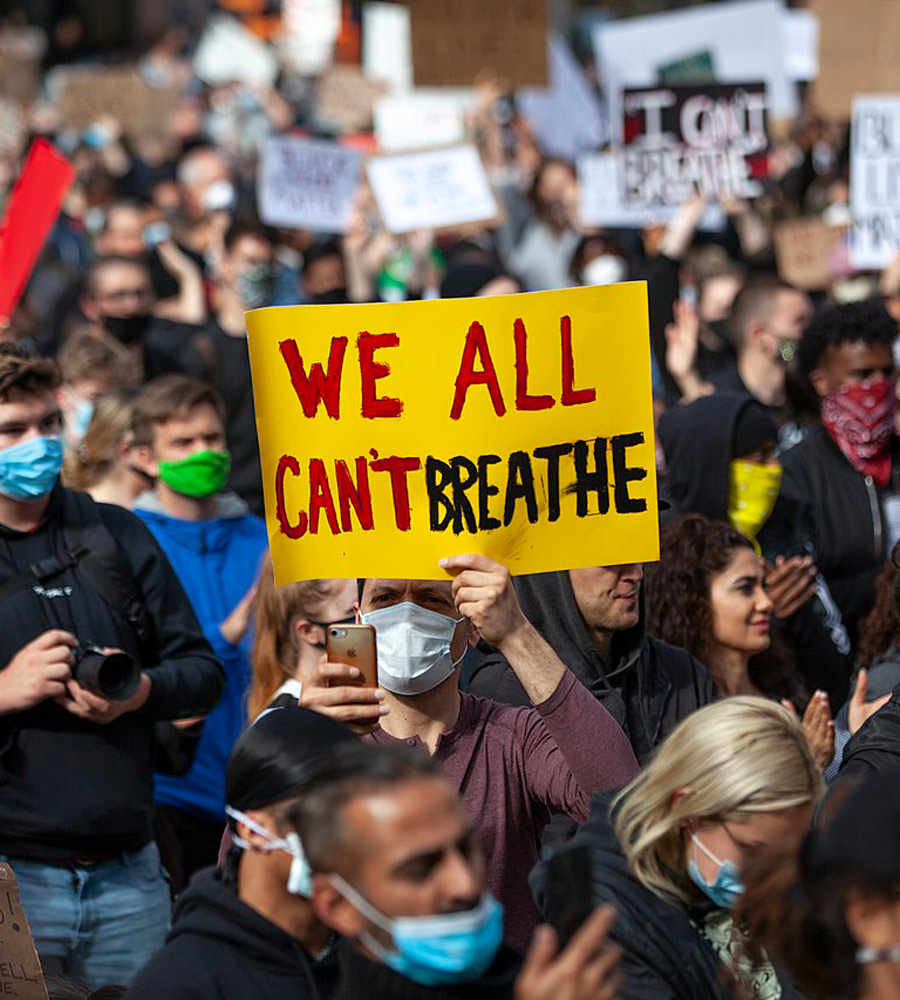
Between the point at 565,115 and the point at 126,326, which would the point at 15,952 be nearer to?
the point at 126,326

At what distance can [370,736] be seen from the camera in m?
3.77

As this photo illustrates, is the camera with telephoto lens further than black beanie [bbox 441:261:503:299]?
No

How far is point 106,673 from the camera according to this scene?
13.7 ft

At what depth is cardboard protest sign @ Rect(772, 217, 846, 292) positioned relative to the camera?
34.6ft

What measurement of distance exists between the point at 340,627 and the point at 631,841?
71cm

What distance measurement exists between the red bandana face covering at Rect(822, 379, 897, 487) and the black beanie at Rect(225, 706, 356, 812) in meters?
3.55

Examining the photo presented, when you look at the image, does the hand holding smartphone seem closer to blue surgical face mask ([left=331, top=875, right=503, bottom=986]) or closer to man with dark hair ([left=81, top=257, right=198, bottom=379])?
blue surgical face mask ([left=331, top=875, right=503, bottom=986])

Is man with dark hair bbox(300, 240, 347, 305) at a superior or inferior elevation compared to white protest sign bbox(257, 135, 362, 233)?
inferior

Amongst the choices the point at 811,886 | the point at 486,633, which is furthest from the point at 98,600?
the point at 811,886

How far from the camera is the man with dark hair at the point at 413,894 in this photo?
2436 millimetres

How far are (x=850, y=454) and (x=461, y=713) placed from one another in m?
2.84

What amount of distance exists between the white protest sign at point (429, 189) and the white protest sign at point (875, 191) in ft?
A: 6.30

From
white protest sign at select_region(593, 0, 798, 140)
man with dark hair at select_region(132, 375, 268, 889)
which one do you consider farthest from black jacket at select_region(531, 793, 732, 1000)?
white protest sign at select_region(593, 0, 798, 140)

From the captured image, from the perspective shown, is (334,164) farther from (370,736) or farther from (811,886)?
(811,886)
